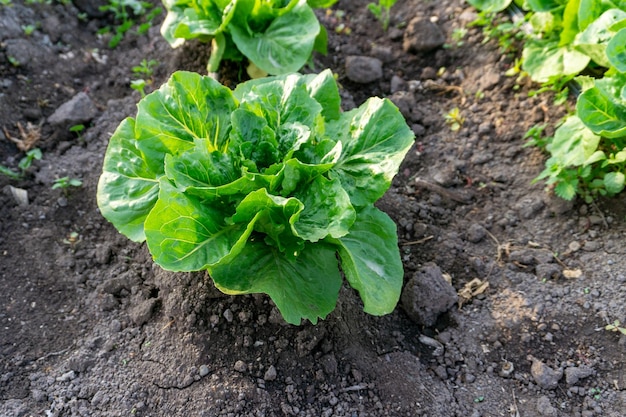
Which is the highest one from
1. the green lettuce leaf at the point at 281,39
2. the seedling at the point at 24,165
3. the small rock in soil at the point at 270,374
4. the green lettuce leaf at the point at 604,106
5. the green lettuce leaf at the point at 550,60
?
the green lettuce leaf at the point at 281,39

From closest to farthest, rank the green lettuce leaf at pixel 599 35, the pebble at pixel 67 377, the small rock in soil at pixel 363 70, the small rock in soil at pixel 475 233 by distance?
the pebble at pixel 67 377 < the green lettuce leaf at pixel 599 35 < the small rock in soil at pixel 475 233 < the small rock in soil at pixel 363 70

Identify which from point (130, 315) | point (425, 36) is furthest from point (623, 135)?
point (130, 315)

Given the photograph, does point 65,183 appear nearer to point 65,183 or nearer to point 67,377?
point 65,183

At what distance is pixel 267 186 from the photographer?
3.23 meters

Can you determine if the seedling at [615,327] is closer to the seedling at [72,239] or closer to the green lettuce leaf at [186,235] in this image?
the green lettuce leaf at [186,235]

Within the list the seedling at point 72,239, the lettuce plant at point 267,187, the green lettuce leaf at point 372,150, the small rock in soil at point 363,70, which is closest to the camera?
the lettuce plant at point 267,187

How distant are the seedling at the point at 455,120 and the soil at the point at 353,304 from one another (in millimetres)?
56

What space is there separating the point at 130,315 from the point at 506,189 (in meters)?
3.08

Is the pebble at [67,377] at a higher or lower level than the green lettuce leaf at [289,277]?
lower

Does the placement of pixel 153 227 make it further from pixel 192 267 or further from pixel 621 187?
pixel 621 187

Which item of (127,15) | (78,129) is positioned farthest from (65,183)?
(127,15)

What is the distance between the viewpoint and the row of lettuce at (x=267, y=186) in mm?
3102

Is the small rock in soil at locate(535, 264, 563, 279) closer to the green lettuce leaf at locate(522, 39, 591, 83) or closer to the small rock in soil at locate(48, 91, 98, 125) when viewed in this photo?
the green lettuce leaf at locate(522, 39, 591, 83)

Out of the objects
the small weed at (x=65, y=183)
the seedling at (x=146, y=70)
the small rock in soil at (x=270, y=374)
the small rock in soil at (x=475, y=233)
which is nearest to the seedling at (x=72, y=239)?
the small weed at (x=65, y=183)
